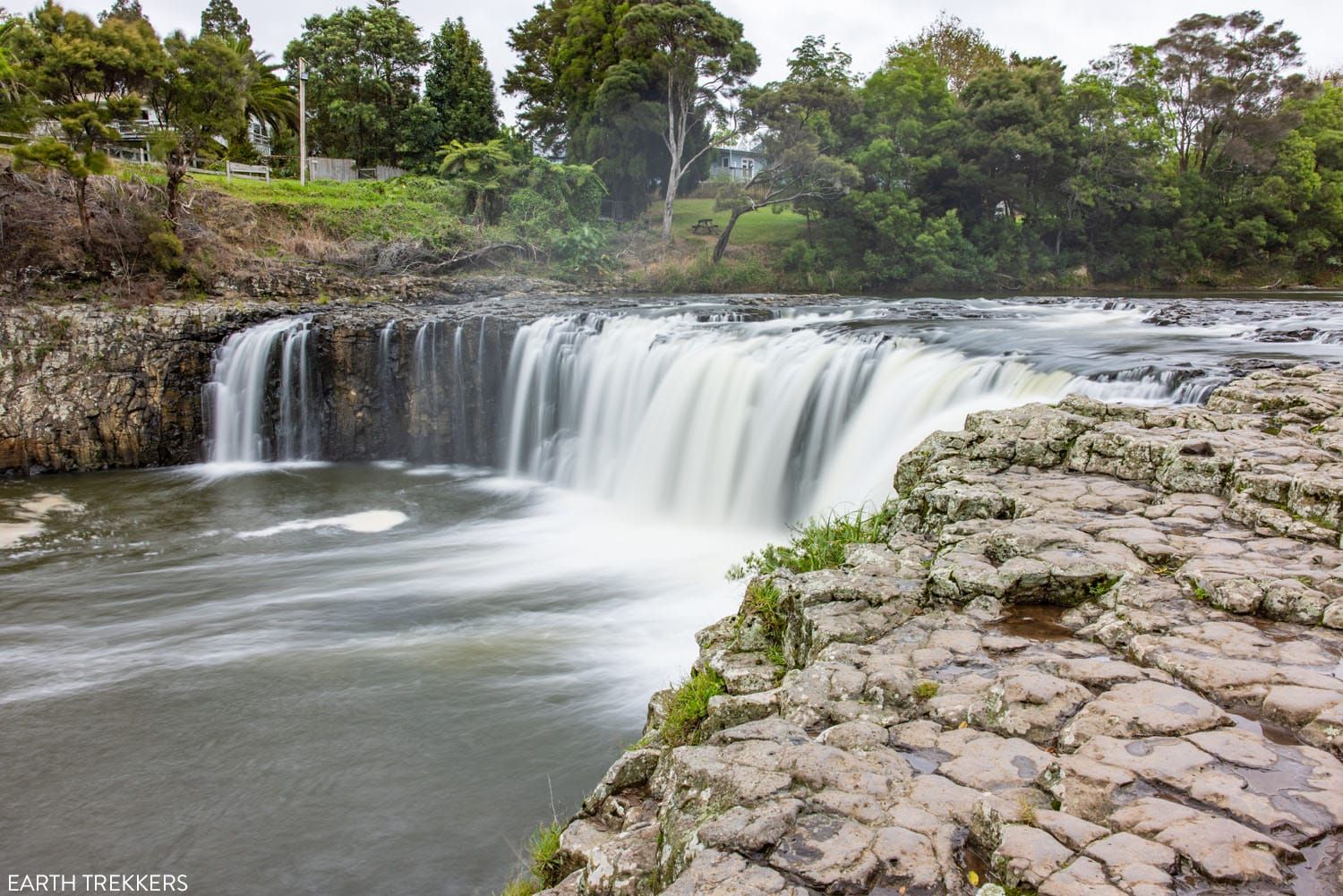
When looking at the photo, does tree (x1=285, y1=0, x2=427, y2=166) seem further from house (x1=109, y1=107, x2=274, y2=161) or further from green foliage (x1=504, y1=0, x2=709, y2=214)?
green foliage (x1=504, y1=0, x2=709, y2=214)

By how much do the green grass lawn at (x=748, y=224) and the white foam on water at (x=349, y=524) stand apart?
22706mm

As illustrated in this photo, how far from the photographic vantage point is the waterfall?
1655 centimetres

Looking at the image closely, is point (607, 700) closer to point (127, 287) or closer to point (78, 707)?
point (78, 707)

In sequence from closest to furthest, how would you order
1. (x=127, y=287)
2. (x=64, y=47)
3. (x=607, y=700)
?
(x=607, y=700), (x=127, y=287), (x=64, y=47)

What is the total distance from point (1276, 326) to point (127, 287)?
21745 mm

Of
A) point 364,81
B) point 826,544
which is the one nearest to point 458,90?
point 364,81

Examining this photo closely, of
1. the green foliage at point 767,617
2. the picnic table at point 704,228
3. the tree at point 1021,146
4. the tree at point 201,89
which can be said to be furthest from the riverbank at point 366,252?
the green foliage at point 767,617

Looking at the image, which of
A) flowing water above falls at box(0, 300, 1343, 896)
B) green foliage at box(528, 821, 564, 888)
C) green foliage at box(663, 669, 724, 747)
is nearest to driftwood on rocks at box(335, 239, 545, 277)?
flowing water above falls at box(0, 300, 1343, 896)

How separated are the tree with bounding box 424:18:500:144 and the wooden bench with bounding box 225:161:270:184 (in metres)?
8.06

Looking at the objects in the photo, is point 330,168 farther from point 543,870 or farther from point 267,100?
point 543,870

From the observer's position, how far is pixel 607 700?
7.07 metres

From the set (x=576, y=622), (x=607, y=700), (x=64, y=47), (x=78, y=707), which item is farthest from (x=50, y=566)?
(x=64, y=47)

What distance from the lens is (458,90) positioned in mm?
37219

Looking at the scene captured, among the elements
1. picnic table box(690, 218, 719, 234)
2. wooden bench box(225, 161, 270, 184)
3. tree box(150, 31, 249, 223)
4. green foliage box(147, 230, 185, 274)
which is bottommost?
green foliage box(147, 230, 185, 274)
